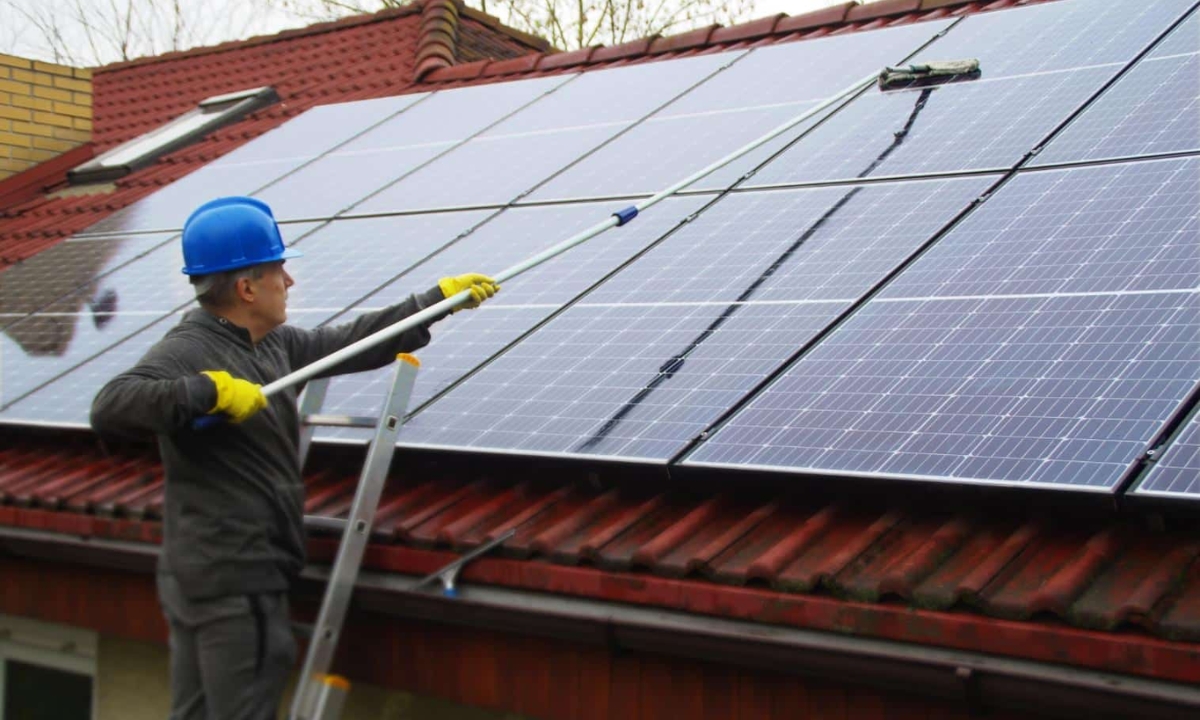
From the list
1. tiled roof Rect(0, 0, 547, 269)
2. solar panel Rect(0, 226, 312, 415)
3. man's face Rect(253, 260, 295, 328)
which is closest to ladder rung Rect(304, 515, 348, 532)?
man's face Rect(253, 260, 295, 328)

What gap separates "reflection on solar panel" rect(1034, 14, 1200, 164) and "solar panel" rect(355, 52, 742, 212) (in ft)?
9.91

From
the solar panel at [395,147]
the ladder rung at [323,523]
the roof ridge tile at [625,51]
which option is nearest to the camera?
the ladder rung at [323,523]

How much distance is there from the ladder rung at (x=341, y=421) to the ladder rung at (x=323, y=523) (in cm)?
39

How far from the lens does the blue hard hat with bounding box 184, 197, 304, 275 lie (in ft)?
17.8

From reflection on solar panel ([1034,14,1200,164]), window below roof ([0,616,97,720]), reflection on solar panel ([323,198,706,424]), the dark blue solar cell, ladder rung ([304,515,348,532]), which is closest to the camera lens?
ladder rung ([304,515,348,532])

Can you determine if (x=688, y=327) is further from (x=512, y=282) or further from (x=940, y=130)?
(x=940, y=130)

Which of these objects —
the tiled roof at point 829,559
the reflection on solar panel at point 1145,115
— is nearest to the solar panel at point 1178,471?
→ the tiled roof at point 829,559

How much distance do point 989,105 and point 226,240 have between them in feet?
12.8

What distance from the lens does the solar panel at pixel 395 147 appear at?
30.7ft

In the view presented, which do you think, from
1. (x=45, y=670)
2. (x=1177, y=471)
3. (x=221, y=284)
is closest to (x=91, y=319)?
(x=45, y=670)

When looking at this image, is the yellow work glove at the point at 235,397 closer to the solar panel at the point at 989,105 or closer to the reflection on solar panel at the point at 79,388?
the reflection on solar panel at the point at 79,388

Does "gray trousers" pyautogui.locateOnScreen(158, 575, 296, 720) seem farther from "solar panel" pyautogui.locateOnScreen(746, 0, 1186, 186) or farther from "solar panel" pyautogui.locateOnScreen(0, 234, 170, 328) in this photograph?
"solar panel" pyautogui.locateOnScreen(0, 234, 170, 328)

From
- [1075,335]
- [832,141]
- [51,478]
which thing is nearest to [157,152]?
[51,478]

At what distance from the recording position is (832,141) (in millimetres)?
7559
